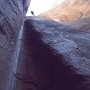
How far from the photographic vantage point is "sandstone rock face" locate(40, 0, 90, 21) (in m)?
12.6

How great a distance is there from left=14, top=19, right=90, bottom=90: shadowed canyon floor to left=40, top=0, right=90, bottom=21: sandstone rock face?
10123mm

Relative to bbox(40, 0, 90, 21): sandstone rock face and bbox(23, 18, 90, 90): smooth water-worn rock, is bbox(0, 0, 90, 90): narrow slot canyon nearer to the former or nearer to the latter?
bbox(23, 18, 90, 90): smooth water-worn rock

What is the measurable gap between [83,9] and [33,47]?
34.6ft

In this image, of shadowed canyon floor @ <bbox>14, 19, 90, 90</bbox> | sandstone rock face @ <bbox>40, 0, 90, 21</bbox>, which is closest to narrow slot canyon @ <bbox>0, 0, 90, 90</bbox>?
shadowed canyon floor @ <bbox>14, 19, 90, 90</bbox>

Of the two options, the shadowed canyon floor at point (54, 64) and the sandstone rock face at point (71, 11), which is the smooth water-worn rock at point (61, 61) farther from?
the sandstone rock face at point (71, 11)

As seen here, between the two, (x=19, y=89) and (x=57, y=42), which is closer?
(x=19, y=89)

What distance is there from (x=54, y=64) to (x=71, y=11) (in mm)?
11769

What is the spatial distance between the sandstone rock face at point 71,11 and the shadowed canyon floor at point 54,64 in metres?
10.1

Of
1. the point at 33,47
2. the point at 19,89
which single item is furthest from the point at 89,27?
the point at 19,89

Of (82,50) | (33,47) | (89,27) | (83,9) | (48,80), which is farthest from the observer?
(83,9)

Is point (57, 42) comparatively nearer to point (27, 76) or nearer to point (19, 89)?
point (27, 76)

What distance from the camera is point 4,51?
2.39 metres

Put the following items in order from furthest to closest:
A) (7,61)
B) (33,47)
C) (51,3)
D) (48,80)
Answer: (51,3) → (33,47) → (7,61) → (48,80)

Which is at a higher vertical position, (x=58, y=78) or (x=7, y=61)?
(x=7, y=61)
